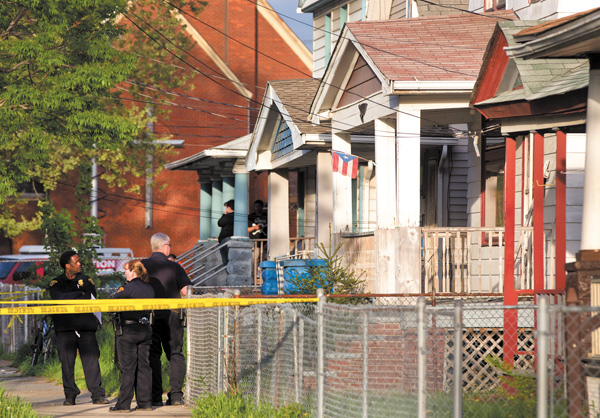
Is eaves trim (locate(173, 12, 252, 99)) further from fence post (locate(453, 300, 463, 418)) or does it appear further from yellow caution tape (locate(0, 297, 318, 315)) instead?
fence post (locate(453, 300, 463, 418))

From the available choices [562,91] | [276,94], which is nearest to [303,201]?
[276,94]

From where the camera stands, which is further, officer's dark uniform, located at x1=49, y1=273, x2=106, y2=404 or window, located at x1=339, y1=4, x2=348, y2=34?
window, located at x1=339, y1=4, x2=348, y2=34

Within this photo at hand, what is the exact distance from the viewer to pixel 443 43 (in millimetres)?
15133

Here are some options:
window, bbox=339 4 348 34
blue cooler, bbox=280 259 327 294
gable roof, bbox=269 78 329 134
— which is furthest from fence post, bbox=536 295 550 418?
window, bbox=339 4 348 34

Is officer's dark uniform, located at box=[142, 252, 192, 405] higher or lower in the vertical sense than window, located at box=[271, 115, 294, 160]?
lower

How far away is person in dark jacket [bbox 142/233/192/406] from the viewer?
12.0 meters

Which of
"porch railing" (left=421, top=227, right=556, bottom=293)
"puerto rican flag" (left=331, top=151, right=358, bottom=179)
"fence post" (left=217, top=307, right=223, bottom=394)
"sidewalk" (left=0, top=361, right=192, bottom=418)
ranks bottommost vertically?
"sidewalk" (left=0, top=361, right=192, bottom=418)

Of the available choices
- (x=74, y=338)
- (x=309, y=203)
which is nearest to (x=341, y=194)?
(x=74, y=338)

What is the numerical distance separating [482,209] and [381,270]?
3643 mm

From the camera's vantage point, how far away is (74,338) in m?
12.4

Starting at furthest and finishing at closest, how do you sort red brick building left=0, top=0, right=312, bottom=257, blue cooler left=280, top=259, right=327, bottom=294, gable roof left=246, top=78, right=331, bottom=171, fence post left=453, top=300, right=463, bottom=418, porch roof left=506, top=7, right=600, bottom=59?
red brick building left=0, top=0, right=312, bottom=257 < gable roof left=246, top=78, right=331, bottom=171 < blue cooler left=280, top=259, right=327, bottom=294 < porch roof left=506, top=7, right=600, bottom=59 < fence post left=453, top=300, right=463, bottom=418

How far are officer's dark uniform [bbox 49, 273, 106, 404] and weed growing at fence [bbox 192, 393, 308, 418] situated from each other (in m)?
1.89

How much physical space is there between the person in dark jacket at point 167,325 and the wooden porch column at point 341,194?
214 inches

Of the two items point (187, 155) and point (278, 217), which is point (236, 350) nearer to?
point (278, 217)
